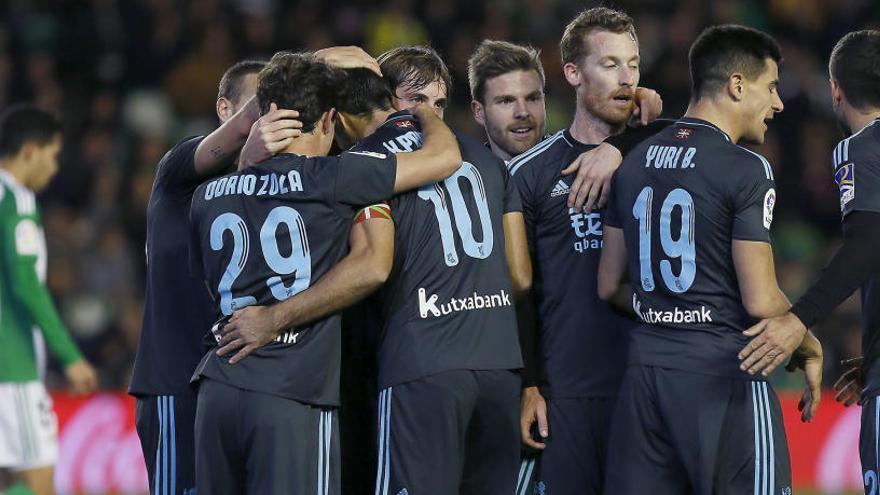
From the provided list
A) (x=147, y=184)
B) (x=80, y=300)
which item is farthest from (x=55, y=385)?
(x=147, y=184)

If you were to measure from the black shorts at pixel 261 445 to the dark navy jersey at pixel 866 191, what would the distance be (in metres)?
2.31

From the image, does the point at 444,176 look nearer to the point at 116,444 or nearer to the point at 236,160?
the point at 236,160

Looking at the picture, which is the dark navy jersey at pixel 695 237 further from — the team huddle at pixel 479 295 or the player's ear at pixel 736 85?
the player's ear at pixel 736 85

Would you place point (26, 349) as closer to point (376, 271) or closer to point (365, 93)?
point (365, 93)

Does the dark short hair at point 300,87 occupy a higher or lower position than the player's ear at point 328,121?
higher

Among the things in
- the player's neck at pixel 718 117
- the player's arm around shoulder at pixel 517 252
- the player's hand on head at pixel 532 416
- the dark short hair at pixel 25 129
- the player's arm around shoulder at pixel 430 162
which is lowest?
the player's hand on head at pixel 532 416

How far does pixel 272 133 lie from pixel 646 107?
1788mm

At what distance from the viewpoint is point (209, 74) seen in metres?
14.4

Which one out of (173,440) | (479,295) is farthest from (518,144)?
(173,440)

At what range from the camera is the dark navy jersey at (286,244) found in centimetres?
543

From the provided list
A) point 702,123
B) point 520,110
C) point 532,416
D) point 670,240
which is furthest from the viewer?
point 520,110

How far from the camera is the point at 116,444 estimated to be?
37.4ft

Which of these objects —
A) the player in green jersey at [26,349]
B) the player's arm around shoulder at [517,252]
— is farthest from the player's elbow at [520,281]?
the player in green jersey at [26,349]

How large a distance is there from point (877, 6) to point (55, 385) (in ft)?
31.3
